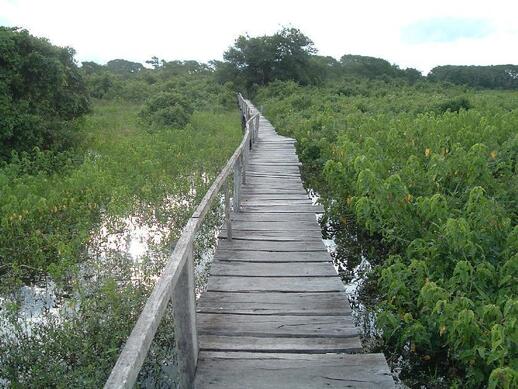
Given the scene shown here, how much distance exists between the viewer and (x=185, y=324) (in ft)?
10.3

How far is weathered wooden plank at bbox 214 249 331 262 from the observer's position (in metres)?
5.45

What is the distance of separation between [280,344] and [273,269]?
1481 mm

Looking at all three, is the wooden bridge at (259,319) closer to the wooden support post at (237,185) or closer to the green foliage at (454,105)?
the wooden support post at (237,185)

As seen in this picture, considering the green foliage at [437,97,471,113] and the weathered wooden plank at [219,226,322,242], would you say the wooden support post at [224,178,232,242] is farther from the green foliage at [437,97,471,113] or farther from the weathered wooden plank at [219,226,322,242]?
the green foliage at [437,97,471,113]

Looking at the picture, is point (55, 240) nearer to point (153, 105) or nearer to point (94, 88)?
point (153, 105)

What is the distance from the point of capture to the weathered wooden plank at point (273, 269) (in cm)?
505

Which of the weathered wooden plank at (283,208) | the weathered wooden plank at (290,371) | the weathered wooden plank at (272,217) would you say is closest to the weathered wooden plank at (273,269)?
the weathered wooden plank at (290,371)

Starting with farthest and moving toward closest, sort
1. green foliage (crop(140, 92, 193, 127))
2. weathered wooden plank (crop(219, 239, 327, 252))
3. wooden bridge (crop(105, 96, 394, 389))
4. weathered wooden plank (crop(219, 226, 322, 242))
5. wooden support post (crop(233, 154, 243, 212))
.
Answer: green foliage (crop(140, 92, 193, 127)), wooden support post (crop(233, 154, 243, 212)), weathered wooden plank (crop(219, 226, 322, 242)), weathered wooden plank (crop(219, 239, 327, 252)), wooden bridge (crop(105, 96, 394, 389))

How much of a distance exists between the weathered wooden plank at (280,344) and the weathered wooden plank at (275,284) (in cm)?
86

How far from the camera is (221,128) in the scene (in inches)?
730

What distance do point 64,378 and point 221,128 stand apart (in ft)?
50.0

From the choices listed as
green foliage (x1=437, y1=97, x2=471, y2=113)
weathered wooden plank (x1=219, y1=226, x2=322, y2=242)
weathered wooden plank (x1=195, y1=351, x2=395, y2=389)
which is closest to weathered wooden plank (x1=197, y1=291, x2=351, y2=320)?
weathered wooden plank (x1=195, y1=351, x2=395, y2=389)

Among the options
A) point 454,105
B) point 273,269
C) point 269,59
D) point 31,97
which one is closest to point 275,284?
point 273,269

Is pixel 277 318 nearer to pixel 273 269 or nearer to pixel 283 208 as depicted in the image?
pixel 273 269
